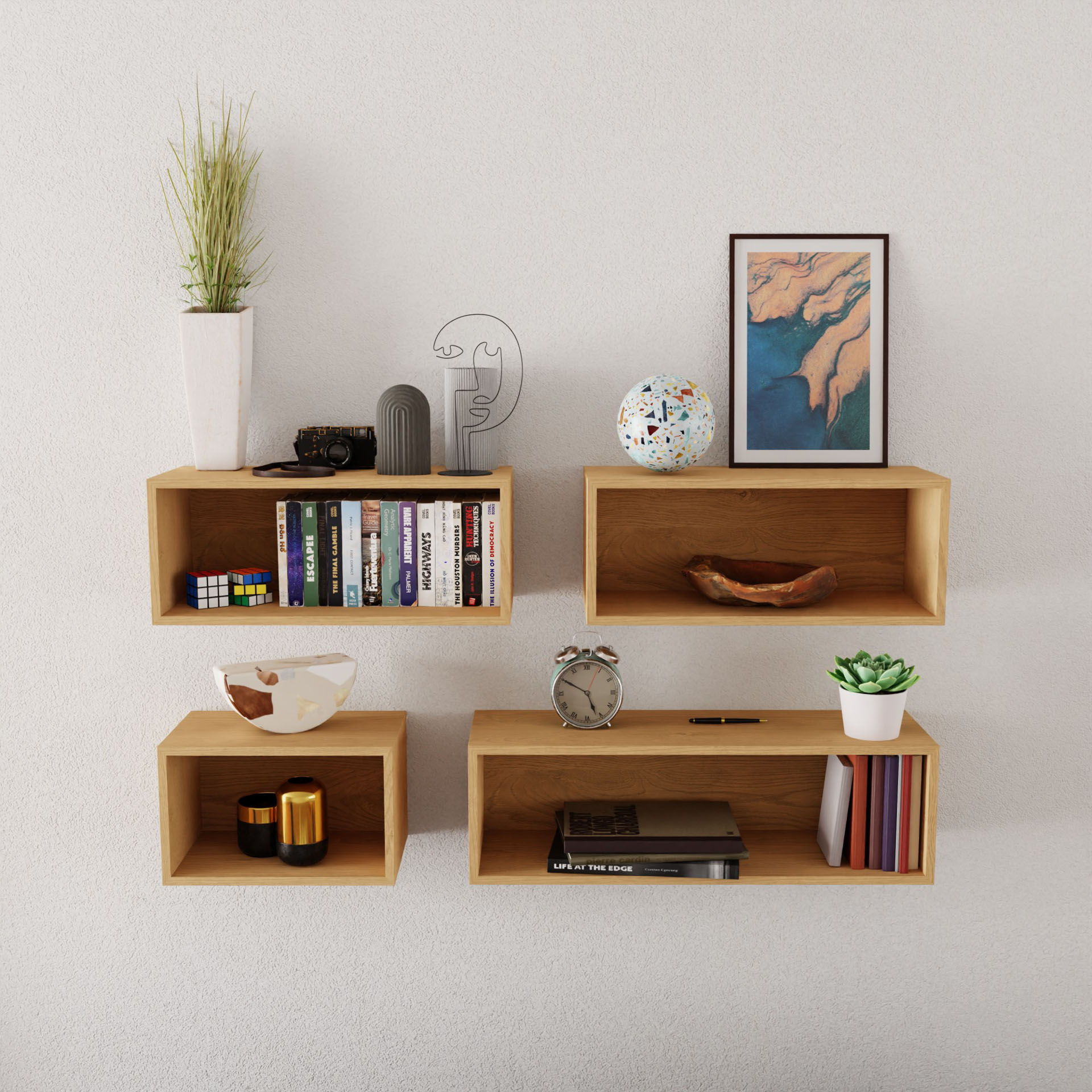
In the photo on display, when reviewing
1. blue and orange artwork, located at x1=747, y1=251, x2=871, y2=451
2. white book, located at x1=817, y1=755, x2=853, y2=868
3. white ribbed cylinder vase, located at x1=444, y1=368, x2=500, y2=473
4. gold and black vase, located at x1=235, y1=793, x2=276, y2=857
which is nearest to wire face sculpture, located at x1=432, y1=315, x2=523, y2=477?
white ribbed cylinder vase, located at x1=444, y1=368, x2=500, y2=473

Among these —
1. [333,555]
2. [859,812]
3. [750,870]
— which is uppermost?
[333,555]

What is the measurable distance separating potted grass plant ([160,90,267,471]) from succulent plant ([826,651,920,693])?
1.18 meters

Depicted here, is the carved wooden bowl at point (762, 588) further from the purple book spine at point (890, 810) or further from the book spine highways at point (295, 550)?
the book spine highways at point (295, 550)

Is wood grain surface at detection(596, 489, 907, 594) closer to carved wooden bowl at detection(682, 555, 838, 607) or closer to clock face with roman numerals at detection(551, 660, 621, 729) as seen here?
carved wooden bowl at detection(682, 555, 838, 607)

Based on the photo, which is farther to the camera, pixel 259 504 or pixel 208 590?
pixel 259 504

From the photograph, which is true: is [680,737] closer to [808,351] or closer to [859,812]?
[859,812]

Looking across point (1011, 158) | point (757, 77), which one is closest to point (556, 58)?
point (757, 77)

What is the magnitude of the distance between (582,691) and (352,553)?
0.50 m

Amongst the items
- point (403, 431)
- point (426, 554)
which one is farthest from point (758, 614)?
point (403, 431)

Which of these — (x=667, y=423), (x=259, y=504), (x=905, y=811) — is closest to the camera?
(x=667, y=423)

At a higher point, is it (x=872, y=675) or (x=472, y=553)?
(x=472, y=553)

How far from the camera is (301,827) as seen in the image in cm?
172

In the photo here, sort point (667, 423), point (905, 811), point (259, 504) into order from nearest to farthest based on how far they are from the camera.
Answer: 1. point (667, 423)
2. point (905, 811)
3. point (259, 504)

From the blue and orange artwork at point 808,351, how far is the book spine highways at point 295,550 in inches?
33.9
